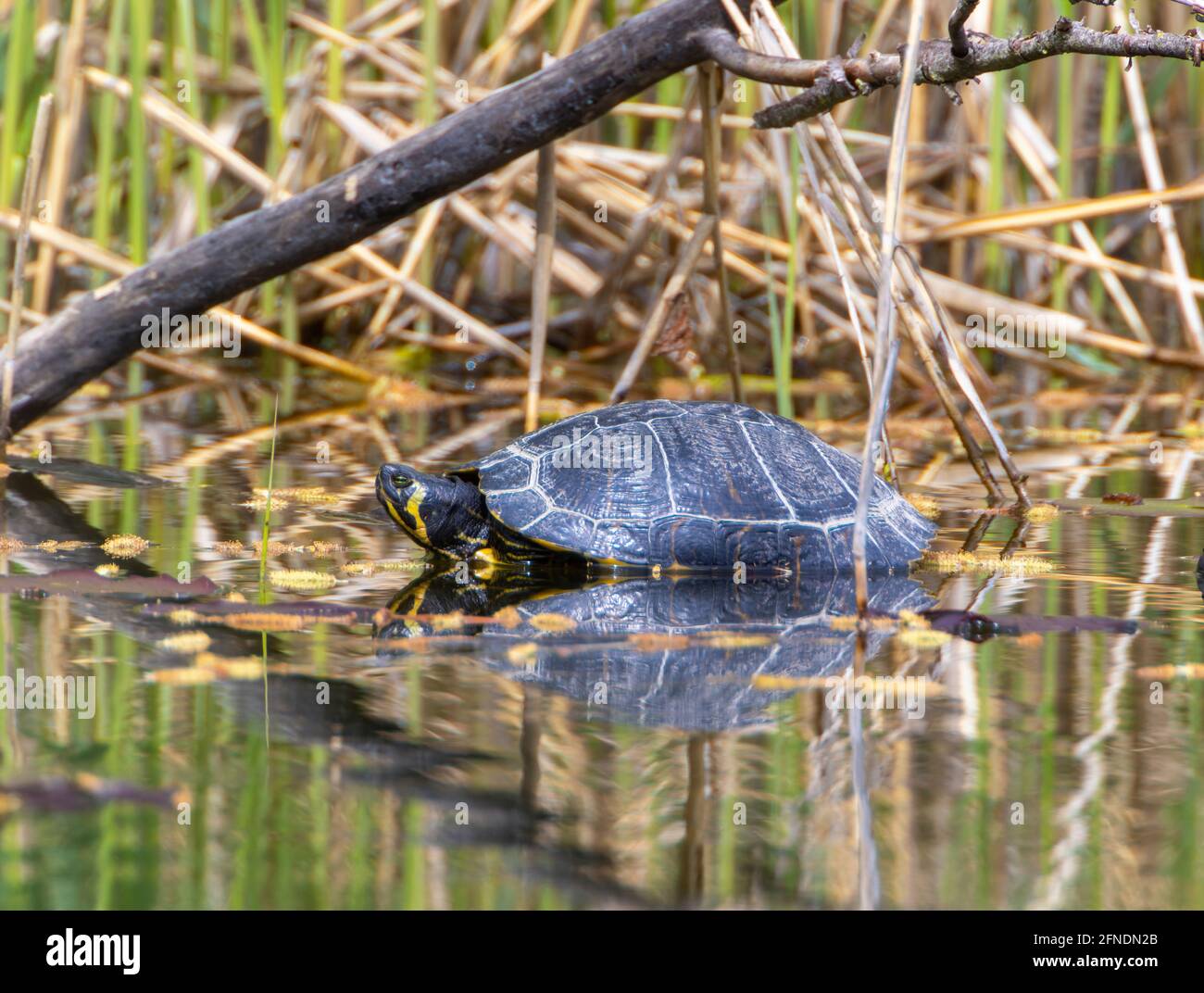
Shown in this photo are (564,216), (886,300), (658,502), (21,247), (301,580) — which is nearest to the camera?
(886,300)

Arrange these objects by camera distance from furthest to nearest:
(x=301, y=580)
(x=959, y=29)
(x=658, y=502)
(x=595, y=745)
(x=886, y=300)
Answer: (x=658, y=502)
(x=301, y=580)
(x=959, y=29)
(x=886, y=300)
(x=595, y=745)

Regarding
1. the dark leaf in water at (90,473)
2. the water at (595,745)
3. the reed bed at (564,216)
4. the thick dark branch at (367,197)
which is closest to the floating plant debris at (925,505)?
the water at (595,745)

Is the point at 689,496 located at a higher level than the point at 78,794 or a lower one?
higher

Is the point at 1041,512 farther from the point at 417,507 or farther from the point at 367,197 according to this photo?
the point at 367,197

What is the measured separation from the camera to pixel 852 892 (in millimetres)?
1789

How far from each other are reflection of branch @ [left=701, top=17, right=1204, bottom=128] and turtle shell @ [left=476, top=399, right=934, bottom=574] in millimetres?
950

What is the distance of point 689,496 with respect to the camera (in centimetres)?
378

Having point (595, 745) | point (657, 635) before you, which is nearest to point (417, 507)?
point (657, 635)

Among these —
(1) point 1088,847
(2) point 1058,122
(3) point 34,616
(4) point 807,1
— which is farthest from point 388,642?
(2) point 1058,122

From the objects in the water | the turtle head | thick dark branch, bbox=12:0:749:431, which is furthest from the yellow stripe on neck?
thick dark branch, bbox=12:0:749:431

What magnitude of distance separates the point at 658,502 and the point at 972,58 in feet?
4.48

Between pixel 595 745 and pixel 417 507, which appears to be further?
pixel 417 507

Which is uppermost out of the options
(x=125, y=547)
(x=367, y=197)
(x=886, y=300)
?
(x=367, y=197)

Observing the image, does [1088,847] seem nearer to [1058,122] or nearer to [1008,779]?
[1008,779]
